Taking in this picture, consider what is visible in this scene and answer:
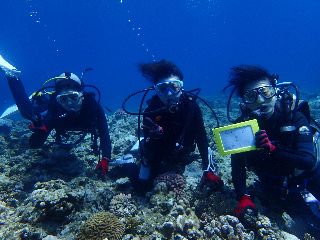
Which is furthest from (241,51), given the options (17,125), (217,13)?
(17,125)

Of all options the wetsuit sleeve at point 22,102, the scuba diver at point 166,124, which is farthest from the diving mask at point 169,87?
the wetsuit sleeve at point 22,102

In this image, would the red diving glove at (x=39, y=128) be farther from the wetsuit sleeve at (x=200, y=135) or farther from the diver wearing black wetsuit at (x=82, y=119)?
the wetsuit sleeve at (x=200, y=135)

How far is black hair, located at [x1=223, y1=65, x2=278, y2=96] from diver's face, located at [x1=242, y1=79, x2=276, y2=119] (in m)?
0.09

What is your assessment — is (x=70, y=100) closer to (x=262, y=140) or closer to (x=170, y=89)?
(x=170, y=89)

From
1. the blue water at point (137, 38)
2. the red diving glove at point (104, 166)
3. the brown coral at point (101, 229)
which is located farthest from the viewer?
the blue water at point (137, 38)

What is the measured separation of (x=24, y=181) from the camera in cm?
687

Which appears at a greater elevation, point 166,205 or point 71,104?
point 71,104

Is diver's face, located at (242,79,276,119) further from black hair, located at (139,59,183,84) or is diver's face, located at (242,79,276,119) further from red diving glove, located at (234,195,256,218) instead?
black hair, located at (139,59,183,84)

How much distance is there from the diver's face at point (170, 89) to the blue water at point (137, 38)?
36.9m

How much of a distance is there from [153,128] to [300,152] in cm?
287

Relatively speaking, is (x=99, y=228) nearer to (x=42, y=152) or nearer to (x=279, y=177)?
(x=279, y=177)

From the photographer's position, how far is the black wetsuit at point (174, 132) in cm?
631

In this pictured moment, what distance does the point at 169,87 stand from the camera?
5.91 metres

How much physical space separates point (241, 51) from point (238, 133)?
7672 inches
